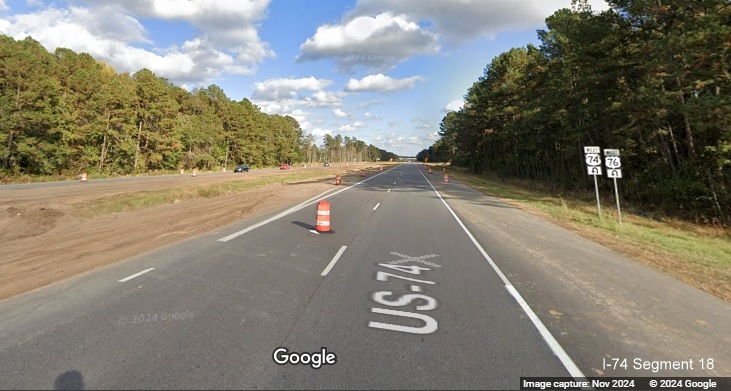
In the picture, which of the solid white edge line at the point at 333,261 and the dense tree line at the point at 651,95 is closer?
the solid white edge line at the point at 333,261

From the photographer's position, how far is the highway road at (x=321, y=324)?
319 cm

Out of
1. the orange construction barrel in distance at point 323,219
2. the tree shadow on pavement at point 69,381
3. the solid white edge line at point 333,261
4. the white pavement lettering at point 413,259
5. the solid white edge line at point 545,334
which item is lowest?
the solid white edge line at point 545,334

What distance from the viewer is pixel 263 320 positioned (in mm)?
4250

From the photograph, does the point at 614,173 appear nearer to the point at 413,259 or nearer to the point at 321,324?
the point at 413,259

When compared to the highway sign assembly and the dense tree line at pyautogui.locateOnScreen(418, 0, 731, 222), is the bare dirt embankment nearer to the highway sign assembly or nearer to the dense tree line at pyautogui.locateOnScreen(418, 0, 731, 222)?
the highway sign assembly

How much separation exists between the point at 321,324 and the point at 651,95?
18.0 meters

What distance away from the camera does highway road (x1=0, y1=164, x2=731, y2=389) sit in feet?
10.5

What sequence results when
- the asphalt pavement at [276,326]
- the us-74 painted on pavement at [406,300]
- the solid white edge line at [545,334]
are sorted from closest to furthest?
1. the asphalt pavement at [276,326]
2. the solid white edge line at [545,334]
3. the us-74 painted on pavement at [406,300]

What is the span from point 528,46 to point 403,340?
48746mm

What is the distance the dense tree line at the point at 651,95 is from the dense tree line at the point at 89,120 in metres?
46.6

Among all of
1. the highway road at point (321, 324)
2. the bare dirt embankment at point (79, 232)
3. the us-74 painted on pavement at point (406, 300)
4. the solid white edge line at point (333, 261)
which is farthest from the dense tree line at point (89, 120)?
the us-74 painted on pavement at point (406, 300)

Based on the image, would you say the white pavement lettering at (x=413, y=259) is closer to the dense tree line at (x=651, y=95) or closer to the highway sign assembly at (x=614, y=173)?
the highway sign assembly at (x=614, y=173)

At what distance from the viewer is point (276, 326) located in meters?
4.09

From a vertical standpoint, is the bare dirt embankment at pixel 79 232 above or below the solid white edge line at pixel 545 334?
above
